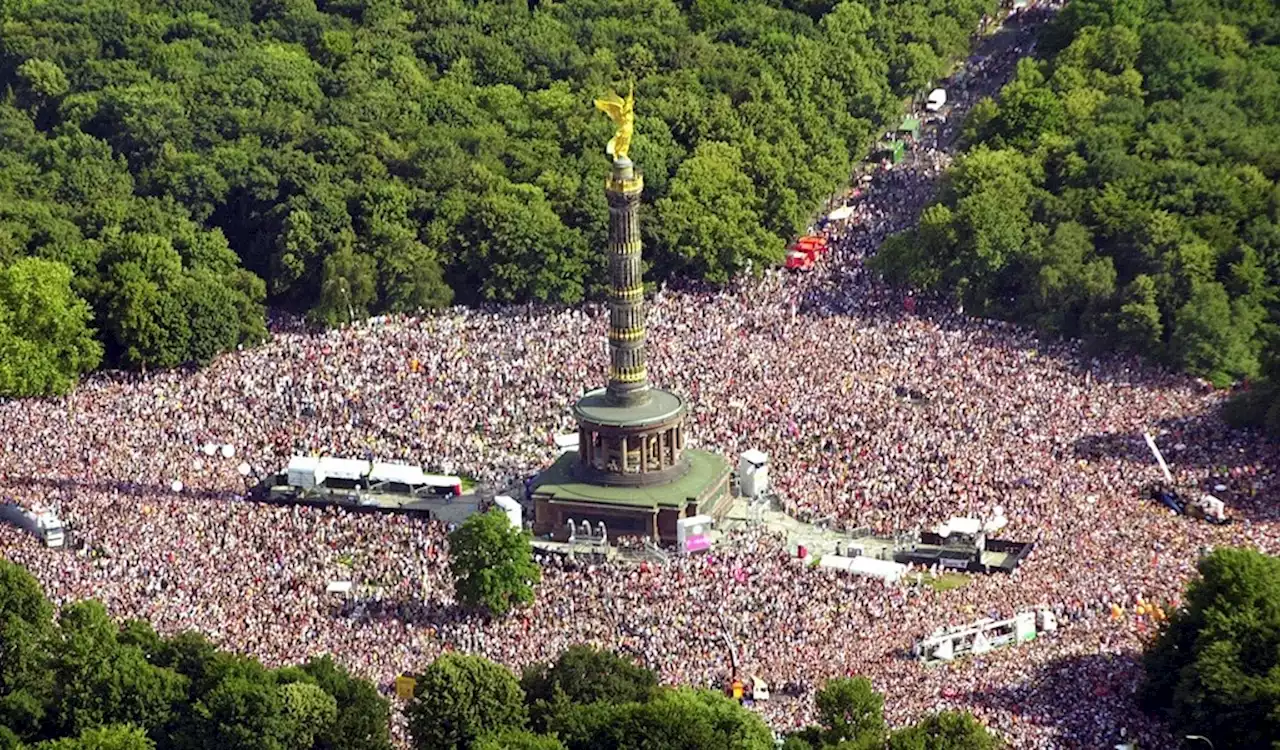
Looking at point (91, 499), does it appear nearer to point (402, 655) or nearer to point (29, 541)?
point (29, 541)

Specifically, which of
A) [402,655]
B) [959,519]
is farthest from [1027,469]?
[402,655]

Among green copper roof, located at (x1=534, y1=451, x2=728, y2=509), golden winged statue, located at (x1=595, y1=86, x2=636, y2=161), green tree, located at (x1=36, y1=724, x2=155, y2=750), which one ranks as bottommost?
green copper roof, located at (x1=534, y1=451, x2=728, y2=509)

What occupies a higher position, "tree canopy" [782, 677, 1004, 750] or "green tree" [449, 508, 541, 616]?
"tree canopy" [782, 677, 1004, 750]

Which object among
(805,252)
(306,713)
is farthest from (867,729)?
(805,252)

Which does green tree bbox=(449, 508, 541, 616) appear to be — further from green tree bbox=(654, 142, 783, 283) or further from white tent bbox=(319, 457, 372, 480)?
green tree bbox=(654, 142, 783, 283)

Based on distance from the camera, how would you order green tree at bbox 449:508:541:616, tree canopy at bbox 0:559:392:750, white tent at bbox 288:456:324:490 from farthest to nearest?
white tent at bbox 288:456:324:490 → green tree at bbox 449:508:541:616 → tree canopy at bbox 0:559:392:750

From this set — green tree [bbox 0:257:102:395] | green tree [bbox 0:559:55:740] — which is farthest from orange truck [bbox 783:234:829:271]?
green tree [bbox 0:559:55:740]

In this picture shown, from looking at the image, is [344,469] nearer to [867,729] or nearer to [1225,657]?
[867,729]
